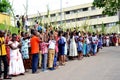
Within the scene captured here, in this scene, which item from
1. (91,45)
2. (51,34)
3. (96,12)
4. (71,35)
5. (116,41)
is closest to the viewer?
(51,34)

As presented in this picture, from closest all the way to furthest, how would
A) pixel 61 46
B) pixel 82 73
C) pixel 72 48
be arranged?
pixel 82 73, pixel 61 46, pixel 72 48

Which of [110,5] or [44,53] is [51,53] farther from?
[110,5]

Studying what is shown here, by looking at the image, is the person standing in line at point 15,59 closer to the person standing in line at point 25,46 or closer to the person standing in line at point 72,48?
the person standing in line at point 25,46

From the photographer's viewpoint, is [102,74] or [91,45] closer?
[102,74]

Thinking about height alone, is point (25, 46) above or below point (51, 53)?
above

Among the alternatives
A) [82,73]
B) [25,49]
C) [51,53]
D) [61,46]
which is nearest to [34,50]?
[25,49]

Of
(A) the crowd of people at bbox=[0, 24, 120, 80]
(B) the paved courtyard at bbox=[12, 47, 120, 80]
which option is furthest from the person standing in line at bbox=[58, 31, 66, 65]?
(B) the paved courtyard at bbox=[12, 47, 120, 80]

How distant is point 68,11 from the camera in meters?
90.9

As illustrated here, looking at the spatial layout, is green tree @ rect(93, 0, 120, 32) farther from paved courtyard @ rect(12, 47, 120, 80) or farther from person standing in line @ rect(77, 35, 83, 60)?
paved courtyard @ rect(12, 47, 120, 80)

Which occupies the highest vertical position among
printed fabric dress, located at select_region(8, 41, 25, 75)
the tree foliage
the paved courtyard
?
the tree foliage

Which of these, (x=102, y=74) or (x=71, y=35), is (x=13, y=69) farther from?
(x=71, y=35)

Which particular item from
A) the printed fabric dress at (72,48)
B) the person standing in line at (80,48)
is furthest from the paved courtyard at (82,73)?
the person standing in line at (80,48)

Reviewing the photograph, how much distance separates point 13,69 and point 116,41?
25350mm

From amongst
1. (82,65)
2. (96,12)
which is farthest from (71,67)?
(96,12)
